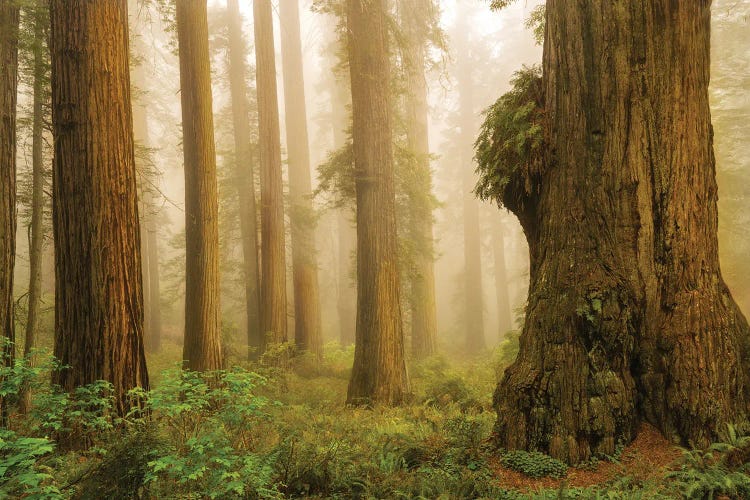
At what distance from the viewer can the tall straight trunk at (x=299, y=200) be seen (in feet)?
50.1

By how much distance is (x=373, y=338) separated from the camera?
8.98 m

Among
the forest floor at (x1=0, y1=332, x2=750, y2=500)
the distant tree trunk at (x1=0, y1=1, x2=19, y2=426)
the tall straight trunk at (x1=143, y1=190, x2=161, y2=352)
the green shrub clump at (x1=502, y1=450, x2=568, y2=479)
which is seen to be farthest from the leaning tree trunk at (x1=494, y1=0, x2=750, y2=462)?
the tall straight trunk at (x1=143, y1=190, x2=161, y2=352)

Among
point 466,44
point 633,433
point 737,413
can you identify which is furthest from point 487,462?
point 466,44

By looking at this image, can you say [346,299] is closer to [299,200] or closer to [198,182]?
[299,200]

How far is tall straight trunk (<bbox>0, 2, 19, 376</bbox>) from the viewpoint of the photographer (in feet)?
22.2

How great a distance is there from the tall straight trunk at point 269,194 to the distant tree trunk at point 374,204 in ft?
14.8

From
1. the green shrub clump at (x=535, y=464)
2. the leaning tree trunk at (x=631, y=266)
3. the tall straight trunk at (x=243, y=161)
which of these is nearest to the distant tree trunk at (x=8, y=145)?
the green shrub clump at (x=535, y=464)

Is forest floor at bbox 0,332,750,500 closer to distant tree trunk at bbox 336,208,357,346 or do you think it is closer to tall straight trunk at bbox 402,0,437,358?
tall straight trunk at bbox 402,0,437,358

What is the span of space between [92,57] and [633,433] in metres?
6.93

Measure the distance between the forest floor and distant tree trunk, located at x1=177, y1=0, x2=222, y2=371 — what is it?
381 cm

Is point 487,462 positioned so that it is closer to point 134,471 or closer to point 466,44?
point 134,471

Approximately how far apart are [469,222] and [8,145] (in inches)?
859

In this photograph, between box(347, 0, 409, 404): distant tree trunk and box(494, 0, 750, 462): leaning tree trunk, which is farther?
box(347, 0, 409, 404): distant tree trunk

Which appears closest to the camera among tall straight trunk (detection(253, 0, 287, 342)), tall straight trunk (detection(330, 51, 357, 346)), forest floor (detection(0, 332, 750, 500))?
forest floor (detection(0, 332, 750, 500))
